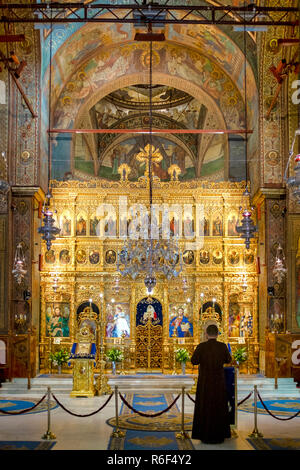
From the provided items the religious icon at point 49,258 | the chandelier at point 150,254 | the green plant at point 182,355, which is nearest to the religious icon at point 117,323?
the green plant at point 182,355

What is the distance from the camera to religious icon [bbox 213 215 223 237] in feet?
65.9

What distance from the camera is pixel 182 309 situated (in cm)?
1991

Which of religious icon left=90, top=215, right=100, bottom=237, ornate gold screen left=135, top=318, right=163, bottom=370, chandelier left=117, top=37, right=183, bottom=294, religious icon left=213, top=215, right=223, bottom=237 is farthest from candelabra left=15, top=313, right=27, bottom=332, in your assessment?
religious icon left=213, top=215, right=223, bottom=237

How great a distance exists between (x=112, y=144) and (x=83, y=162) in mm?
2088

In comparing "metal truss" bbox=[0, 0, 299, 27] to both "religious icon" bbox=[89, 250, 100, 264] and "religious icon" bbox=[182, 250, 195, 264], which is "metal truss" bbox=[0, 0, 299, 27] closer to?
"religious icon" bbox=[89, 250, 100, 264]

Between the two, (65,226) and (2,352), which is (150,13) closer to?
(65,226)

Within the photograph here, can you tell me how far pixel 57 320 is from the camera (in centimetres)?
1958

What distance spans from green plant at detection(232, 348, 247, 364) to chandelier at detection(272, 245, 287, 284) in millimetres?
2668

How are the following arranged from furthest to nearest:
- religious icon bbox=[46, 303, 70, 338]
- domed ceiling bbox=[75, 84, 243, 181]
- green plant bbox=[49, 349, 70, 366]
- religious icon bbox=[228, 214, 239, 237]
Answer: domed ceiling bbox=[75, 84, 243, 181]
religious icon bbox=[228, 214, 239, 237]
religious icon bbox=[46, 303, 70, 338]
green plant bbox=[49, 349, 70, 366]

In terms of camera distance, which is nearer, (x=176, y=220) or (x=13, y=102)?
(x=13, y=102)

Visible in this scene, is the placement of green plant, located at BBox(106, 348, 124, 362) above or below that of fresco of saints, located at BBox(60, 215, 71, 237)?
below

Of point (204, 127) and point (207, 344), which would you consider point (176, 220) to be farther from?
point (207, 344)
